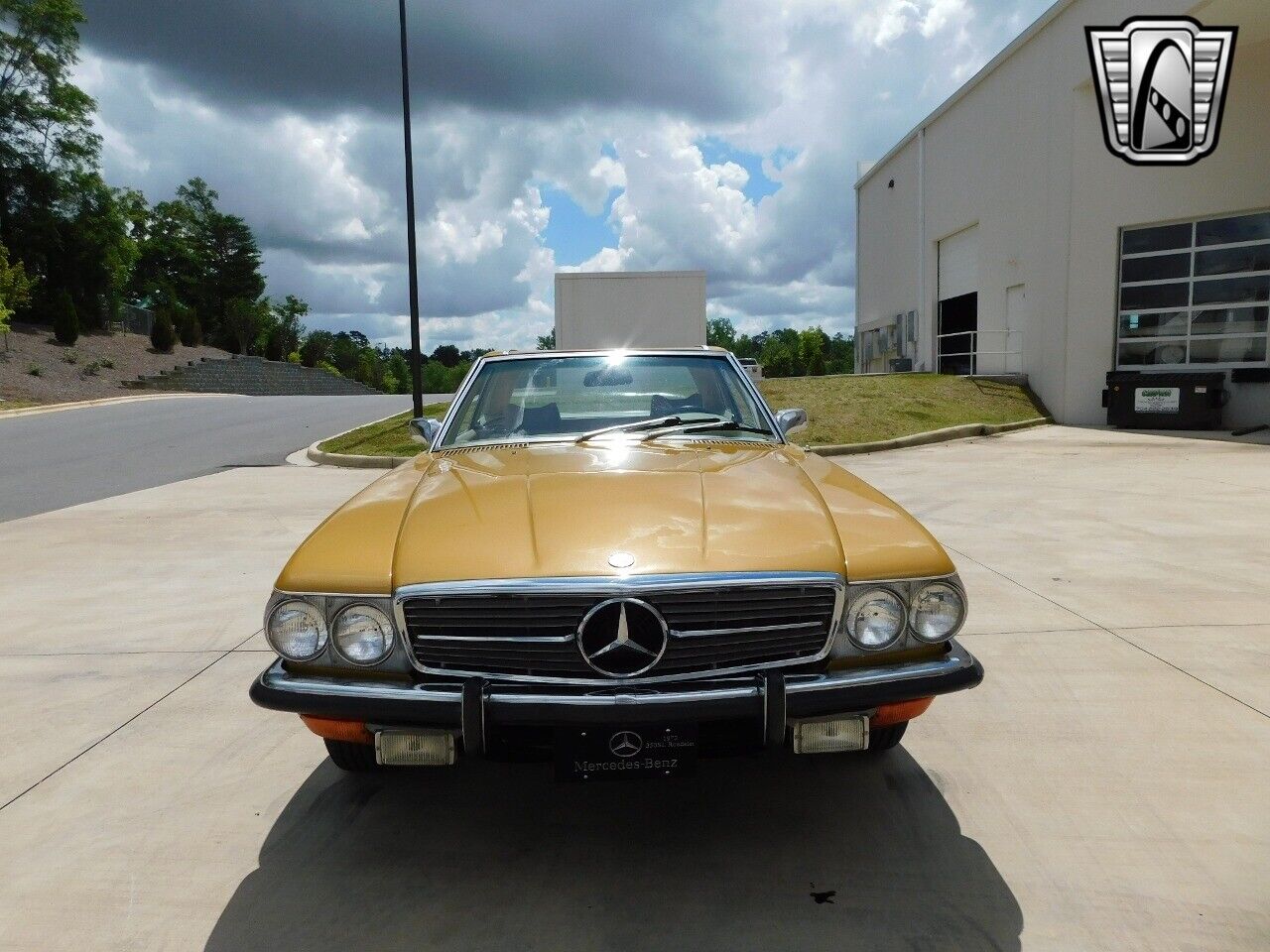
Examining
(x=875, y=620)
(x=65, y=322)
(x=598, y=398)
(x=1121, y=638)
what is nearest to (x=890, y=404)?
(x=1121, y=638)

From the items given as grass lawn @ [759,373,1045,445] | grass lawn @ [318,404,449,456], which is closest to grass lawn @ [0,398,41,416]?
grass lawn @ [318,404,449,456]

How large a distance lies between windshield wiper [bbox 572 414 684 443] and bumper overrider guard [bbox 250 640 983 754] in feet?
4.94

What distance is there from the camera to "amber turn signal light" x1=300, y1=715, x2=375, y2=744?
97.9 inches

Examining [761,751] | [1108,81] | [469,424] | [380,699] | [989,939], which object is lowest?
[989,939]

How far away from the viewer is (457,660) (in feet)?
8.01

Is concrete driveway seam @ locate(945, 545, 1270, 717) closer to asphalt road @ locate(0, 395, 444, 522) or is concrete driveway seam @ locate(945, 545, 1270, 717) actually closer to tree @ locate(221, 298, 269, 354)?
asphalt road @ locate(0, 395, 444, 522)

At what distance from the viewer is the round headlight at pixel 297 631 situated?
2.52m

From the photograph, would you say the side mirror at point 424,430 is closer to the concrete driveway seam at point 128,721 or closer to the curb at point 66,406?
the concrete driveway seam at point 128,721

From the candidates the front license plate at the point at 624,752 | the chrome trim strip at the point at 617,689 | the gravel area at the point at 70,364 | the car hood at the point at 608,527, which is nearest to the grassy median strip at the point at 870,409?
the car hood at the point at 608,527

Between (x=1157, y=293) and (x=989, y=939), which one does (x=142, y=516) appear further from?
(x=1157, y=293)

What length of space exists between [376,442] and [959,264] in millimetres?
17880

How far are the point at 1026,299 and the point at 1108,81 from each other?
4.80 m

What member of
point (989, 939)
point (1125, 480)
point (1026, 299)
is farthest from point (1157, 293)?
point (989, 939)

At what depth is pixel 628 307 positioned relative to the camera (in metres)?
15.2
